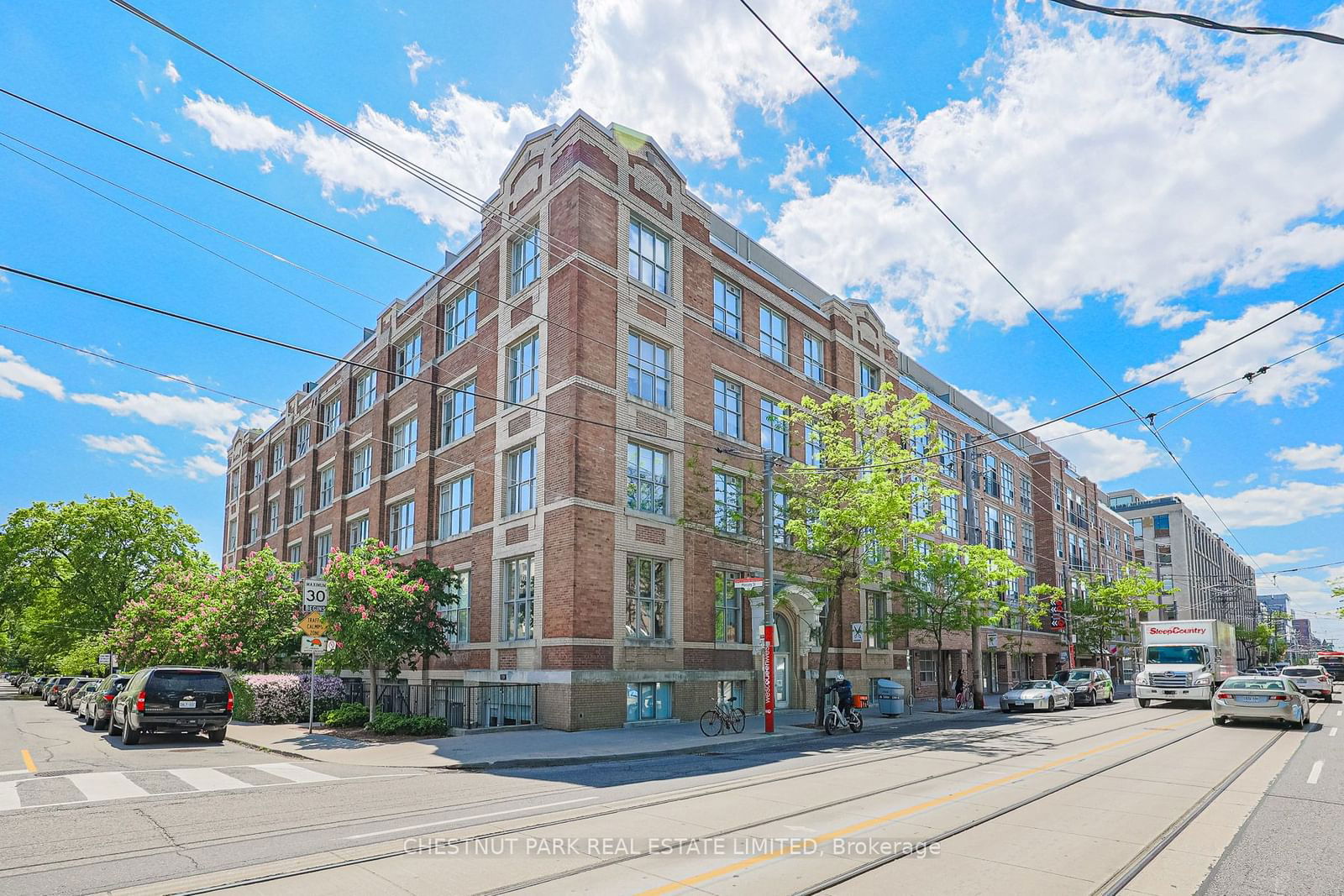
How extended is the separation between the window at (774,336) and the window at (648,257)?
5770 millimetres

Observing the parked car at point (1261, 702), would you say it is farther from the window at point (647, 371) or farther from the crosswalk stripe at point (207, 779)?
the crosswalk stripe at point (207, 779)

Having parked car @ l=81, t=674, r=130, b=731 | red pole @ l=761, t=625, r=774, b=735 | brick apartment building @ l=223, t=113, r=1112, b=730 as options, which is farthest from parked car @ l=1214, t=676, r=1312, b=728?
parked car @ l=81, t=674, r=130, b=731

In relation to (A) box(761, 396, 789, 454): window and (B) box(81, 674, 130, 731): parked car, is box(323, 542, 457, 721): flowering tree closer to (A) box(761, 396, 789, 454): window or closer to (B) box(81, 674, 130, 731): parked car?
(B) box(81, 674, 130, 731): parked car

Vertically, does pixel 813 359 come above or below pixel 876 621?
above

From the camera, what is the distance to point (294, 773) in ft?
45.3

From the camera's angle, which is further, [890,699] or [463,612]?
[890,699]

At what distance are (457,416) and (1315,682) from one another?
3748 centimetres

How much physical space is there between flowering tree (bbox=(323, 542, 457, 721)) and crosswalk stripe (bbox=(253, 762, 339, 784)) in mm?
5744

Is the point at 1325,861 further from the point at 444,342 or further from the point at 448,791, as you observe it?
the point at 444,342

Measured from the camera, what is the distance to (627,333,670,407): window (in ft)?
82.7

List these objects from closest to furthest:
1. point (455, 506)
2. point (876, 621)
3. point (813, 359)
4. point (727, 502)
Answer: point (727, 502), point (455, 506), point (876, 621), point (813, 359)

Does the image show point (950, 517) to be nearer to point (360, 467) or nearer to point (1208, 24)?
point (360, 467)

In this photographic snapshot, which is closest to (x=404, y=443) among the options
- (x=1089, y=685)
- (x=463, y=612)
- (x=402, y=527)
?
(x=402, y=527)

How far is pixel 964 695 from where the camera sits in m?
36.1
